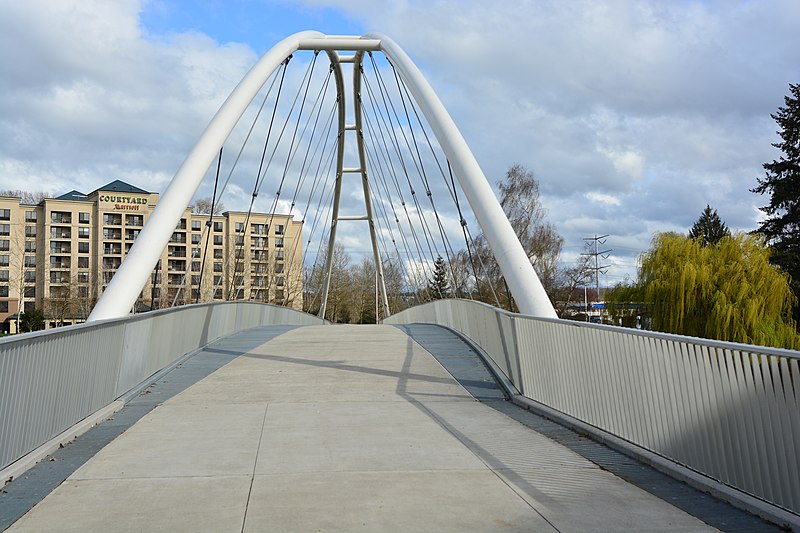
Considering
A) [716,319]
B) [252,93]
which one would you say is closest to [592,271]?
[716,319]

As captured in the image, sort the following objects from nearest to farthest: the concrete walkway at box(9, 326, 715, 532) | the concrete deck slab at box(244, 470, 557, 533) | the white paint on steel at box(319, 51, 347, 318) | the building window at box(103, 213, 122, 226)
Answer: the concrete deck slab at box(244, 470, 557, 533) < the concrete walkway at box(9, 326, 715, 532) < the white paint on steel at box(319, 51, 347, 318) < the building window at box(103, 213, 122, 226)

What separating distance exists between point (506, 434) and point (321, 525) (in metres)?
3.33

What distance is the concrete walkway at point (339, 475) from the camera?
470cm

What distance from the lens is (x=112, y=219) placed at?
94.1 meters

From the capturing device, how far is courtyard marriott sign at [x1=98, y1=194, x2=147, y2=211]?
92.4m

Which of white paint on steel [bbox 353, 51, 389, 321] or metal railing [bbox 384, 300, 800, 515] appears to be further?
white paint on steel [bbox 353, 51, 389, 321]

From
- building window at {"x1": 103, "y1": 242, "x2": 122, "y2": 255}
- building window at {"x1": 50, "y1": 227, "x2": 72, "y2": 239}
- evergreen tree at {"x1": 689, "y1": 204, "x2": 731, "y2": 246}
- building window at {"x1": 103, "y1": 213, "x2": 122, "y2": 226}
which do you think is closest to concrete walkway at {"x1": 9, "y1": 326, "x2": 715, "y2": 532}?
evergreen tree at {"x1": 689, "y1": 204, "x2": 731, "y2": 246}

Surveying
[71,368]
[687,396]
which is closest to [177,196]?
[71,368]

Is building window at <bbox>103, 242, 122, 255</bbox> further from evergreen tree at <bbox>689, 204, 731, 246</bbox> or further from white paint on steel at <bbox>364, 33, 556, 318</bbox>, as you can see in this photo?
white paint on steel at <bbox>364, 33, 556, 318</bbox>

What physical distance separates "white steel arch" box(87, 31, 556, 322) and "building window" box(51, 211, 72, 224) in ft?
257

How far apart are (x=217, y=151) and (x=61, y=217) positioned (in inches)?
3255

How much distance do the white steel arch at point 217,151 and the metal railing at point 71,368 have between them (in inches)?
35.9

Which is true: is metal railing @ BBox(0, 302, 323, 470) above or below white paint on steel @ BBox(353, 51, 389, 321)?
below

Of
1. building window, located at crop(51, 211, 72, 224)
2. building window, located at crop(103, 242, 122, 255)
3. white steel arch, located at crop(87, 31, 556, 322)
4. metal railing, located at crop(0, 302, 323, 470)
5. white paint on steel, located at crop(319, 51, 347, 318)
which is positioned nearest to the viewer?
metal railing, located at crop(0, 302, 323, 470)
